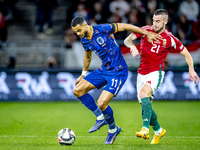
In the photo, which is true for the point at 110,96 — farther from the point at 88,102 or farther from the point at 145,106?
the point at 145,106

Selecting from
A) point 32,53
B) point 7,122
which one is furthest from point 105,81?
point 32,53

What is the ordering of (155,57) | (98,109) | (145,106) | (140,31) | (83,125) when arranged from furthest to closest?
(83,125)
(98,109)
(155,57)
(140,31)
(145,106)

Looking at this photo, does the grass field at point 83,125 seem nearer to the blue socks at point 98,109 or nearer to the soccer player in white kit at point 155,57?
the blue socks at point 98,109

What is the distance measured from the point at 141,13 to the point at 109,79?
8.18 meters

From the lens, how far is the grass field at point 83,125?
5766mm

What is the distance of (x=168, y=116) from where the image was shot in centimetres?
923

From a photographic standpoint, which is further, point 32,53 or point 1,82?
point 32,53

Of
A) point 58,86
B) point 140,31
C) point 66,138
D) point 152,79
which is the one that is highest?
point 140,31

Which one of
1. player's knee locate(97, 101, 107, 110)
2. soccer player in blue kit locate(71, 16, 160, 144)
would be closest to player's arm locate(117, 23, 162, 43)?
soccer player in blue kit locate(71, 16, 160, 144)

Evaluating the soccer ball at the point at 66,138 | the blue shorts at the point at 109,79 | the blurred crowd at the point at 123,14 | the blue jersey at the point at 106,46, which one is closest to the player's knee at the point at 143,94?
the blue shorts at the point at 109,79

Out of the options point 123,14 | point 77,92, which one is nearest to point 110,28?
point 77,92

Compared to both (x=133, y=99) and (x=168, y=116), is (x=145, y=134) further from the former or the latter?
(x=133, y=99)

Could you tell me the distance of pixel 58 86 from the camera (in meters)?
12.0

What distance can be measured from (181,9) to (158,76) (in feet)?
29.8
